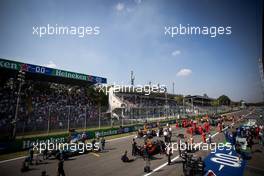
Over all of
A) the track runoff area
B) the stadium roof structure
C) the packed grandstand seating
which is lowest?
the track runoff area

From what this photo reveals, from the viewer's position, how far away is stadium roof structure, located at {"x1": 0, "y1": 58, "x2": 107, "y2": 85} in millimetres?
23984

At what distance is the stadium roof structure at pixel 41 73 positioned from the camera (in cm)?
2398

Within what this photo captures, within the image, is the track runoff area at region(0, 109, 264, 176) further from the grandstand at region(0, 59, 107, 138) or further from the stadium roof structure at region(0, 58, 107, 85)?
the stadium roof structure at region(0, 58, 107, 85)

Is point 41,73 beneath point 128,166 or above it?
above

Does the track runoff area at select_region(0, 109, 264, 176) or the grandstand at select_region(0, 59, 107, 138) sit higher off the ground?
the grandstand at select_region(0, 59, 107, 138)

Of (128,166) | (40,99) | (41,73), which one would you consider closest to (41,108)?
(41,73)

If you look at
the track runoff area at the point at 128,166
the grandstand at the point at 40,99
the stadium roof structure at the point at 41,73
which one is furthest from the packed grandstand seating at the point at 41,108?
the track runoff area at the point at 128,166

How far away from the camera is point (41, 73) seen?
27.8 meters

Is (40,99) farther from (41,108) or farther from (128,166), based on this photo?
(128,166)

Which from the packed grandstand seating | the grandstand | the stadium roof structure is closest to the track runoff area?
the grandstand

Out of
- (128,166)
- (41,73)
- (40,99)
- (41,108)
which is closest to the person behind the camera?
(128,166)

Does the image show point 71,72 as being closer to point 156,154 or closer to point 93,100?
point 93,100

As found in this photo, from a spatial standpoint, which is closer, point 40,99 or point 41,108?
point 41,108

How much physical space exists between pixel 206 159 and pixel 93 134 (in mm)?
13868
